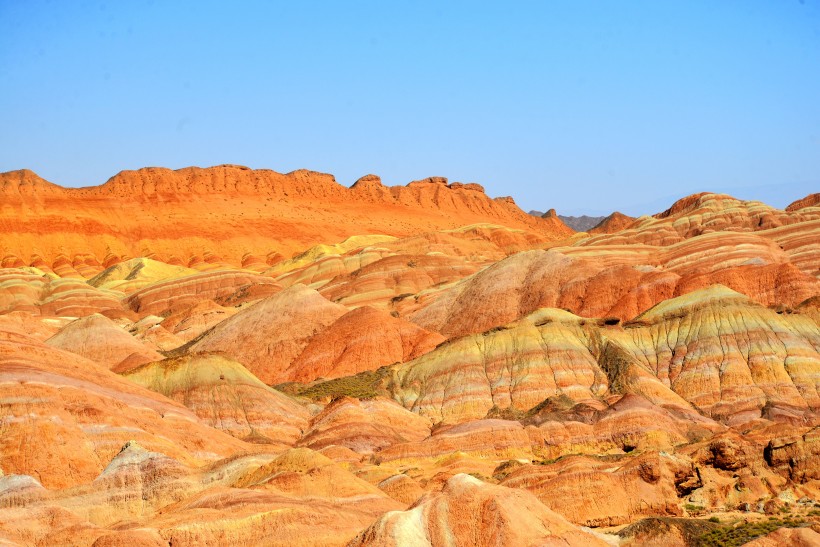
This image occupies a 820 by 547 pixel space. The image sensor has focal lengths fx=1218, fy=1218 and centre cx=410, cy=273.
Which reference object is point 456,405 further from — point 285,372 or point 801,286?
point 801,286

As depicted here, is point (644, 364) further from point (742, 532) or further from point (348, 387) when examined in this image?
point (742, 532)

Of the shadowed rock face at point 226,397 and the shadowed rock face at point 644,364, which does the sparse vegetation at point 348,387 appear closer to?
the shadowed rock face at point 644,364

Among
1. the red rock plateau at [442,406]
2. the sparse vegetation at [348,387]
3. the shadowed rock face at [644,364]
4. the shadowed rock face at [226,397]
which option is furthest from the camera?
the sparse vegetation at [348,387]

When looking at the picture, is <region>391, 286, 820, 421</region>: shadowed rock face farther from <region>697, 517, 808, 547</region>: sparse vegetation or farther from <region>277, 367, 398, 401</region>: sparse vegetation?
<region>697, 517, 808, 547</region>: sparse vegetation

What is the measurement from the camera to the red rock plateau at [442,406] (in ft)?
150

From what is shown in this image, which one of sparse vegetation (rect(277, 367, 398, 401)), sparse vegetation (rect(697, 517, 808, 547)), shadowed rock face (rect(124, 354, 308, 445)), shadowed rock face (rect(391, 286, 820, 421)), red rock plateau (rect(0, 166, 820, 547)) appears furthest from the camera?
sparse vegetation (rect(277, 367, 398, 401))

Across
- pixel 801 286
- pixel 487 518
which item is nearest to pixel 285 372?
pixel 801 286

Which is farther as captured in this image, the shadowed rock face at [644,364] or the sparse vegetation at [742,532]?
the shadowed rock face at [644,364]

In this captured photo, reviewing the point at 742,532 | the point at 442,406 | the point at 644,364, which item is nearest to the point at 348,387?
the point at 442,406

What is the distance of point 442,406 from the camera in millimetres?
100312

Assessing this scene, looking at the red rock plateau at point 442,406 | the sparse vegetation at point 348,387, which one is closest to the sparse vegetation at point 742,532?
the red rock plateau at point 442,406

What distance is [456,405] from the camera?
9988 centimetres

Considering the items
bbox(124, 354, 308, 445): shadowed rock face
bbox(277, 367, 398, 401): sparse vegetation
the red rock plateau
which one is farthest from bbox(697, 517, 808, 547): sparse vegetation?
bbox(277, 367, 398, 401): sparse vegetation

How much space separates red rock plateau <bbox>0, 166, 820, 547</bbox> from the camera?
45594mm
